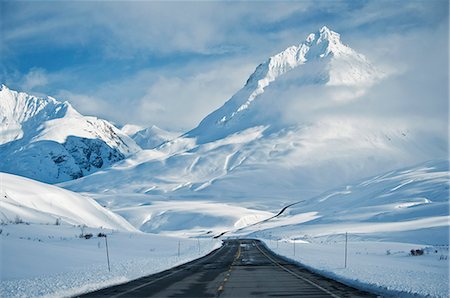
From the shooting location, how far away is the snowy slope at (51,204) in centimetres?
6085

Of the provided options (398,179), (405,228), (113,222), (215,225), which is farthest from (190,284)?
(398,179)

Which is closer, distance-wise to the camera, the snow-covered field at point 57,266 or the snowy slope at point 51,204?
the snow-covered field at point 57,266

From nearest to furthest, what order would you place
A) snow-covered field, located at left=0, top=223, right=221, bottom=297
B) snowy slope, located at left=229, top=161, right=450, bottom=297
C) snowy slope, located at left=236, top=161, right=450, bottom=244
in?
snow-covered field, located at left=0, top=223, right=221, bottom=297, snowy slope, located at left=229, top=161, right=450, bottom=297, snowy slope, located at left=236, top=161, right=450, bottom=244

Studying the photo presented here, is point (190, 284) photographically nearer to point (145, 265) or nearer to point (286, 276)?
point (286, 276)

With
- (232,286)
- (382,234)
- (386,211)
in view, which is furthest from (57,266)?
(386,211)

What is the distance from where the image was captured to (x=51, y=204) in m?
73.6

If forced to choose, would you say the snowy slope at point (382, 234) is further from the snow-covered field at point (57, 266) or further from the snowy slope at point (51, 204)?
the snowy slope at point (51, 204)

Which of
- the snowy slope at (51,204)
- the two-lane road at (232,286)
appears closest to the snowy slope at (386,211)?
the snowy slope at (51,204)

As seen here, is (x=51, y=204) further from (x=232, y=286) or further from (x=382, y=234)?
(x=232, y=286)

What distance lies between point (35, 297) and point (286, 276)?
39.7 feet

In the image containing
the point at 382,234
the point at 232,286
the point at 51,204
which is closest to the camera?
the point at 232,286

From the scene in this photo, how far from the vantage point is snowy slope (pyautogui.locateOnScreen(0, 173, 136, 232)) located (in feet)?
200

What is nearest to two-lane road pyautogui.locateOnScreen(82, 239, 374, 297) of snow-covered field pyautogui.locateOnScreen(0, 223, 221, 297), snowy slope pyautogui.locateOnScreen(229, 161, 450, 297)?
snow-covered field pyautogui.locateOnScreen(0, 223, 221, 297)

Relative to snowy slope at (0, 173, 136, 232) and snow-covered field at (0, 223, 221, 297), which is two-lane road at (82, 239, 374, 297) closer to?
snow-covered field at (0, 223, 221, 297)
